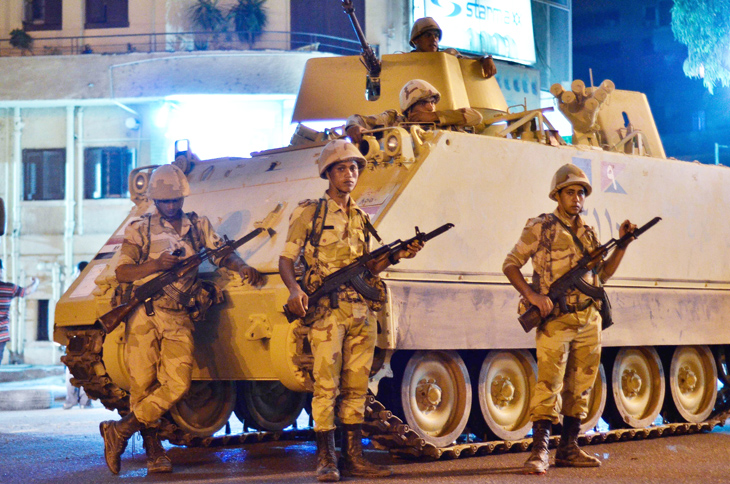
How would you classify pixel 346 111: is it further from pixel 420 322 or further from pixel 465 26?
pixel 465 26

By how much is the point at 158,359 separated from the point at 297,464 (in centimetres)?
129

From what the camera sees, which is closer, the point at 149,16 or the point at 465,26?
the point at 149,16

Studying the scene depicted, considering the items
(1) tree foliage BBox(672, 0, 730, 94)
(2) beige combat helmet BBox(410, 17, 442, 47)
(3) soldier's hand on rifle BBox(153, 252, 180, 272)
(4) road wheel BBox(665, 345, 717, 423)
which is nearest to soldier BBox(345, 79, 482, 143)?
(2) beige combat helmet BBox(410, 17, 442, 47)

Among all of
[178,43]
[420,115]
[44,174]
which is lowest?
[420,115]

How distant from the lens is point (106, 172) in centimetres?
2030

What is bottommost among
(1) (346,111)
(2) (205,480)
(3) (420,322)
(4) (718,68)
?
(2) (205,480)

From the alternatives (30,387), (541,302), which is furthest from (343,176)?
(30,387)

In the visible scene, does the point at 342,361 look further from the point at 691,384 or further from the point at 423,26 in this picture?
the point at 691,384

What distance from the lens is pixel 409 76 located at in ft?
31.0

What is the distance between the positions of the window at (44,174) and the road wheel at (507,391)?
46.8 ft

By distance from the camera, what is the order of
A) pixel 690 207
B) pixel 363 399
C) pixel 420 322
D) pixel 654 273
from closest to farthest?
pixel 363 399
pixel 420 322
pixel 654 273
pixel 690 207

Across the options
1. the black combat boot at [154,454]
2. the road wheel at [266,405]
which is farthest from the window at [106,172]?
the black combat boot at [154,454]

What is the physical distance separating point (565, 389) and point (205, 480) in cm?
242

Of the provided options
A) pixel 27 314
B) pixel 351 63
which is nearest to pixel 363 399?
pixel 351 63
